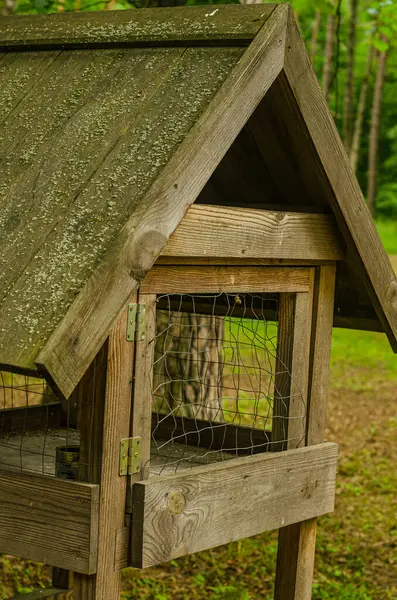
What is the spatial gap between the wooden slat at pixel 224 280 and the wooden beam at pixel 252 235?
0.23 ft

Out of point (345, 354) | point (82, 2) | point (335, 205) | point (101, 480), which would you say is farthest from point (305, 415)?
point (345, 354)

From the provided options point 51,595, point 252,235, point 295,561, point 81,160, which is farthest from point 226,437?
point 81,160

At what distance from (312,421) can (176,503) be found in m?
0.93

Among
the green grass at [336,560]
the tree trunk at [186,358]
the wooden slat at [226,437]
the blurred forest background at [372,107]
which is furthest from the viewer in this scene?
the blurred forest background at [372,107]

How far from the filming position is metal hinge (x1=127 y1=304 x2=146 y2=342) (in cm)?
280

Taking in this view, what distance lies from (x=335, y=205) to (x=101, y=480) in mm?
1325

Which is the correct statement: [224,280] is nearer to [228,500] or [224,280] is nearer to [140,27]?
[228,500]

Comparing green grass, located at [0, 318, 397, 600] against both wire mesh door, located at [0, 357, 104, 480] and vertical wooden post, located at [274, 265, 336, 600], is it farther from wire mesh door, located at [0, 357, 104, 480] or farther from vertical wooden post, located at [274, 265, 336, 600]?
wire mesh door, located at [0, 357, 104, 480]

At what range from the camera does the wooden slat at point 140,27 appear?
3031 millimetres

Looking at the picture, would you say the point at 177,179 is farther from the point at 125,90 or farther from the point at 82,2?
the point at 82,2

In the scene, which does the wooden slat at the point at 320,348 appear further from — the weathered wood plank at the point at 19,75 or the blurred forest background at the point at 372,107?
the blurred forest background at the point at 372,107

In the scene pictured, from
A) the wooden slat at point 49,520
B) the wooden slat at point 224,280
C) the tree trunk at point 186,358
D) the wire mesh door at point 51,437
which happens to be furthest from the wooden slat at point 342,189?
the wooden slat at point 49,520

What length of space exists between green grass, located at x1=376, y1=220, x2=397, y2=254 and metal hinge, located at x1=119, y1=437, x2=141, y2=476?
19564 mm

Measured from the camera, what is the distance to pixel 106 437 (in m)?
2.77
